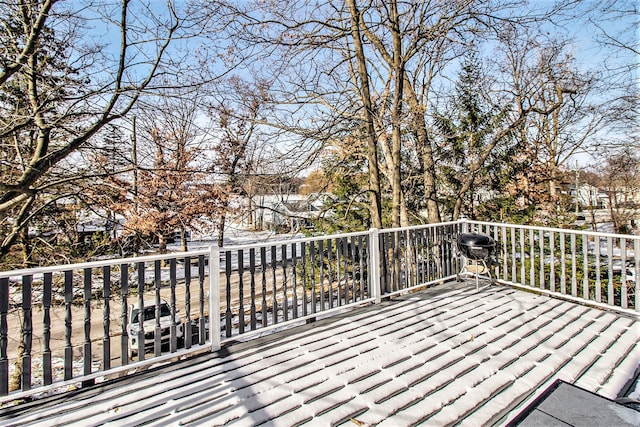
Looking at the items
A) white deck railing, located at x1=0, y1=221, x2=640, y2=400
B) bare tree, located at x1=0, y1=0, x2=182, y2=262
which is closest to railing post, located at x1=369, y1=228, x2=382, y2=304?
white deck railing, located at x1=0, y1=221, x2=640, y2=400

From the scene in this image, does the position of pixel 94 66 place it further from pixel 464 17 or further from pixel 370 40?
pixel 464 17

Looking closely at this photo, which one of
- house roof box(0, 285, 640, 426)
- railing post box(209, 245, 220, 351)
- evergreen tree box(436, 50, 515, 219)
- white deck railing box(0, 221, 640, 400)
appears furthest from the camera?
evergreen tree box(436, 50, 515, 219)

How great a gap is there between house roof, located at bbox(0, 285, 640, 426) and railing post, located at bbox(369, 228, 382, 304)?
57 cm

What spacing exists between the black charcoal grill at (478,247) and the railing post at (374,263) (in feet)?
4.19

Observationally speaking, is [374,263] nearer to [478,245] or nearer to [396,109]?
[478,245]

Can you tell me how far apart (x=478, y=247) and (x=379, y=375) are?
2.60m

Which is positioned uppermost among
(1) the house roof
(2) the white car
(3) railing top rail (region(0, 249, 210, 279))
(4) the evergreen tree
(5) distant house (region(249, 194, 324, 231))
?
(4) the evergreen tree

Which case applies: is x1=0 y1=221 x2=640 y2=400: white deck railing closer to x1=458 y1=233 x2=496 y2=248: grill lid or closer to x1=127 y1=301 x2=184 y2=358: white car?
x1=458 y1=233 x2=496 y2=248: grill lid

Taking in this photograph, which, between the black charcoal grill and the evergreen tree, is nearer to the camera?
the black charcoal grill

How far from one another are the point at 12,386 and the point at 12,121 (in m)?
5.50

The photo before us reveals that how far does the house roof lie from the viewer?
198 centimetres

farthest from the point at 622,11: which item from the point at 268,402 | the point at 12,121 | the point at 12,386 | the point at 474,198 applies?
the point at 12,386

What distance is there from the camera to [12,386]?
21.8ft

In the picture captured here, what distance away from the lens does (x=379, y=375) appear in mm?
2348
